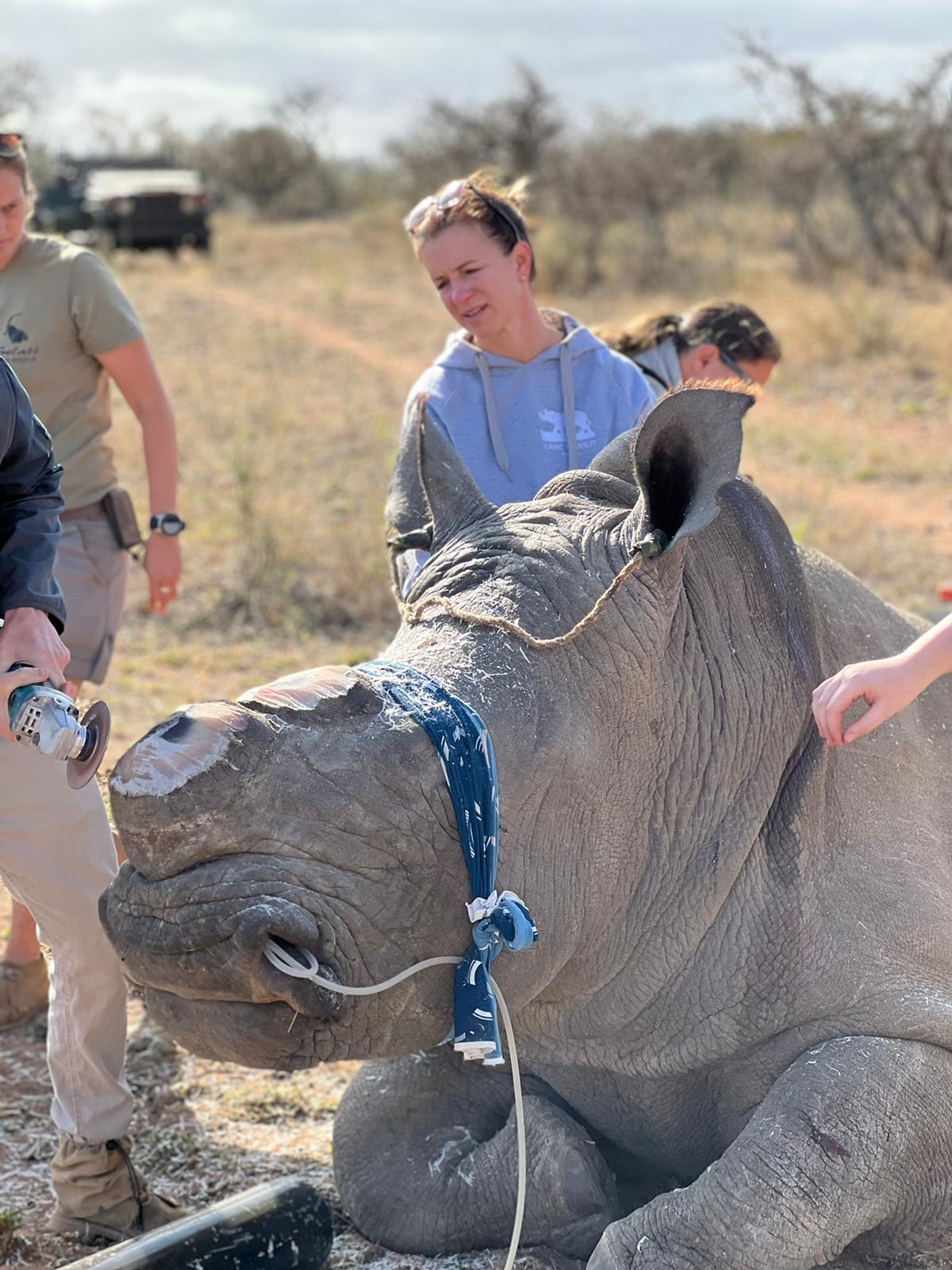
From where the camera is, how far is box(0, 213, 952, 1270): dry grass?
169 inches

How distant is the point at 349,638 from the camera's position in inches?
344

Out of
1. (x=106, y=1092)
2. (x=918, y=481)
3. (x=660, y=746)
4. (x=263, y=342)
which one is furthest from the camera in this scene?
(x=263, y=342)

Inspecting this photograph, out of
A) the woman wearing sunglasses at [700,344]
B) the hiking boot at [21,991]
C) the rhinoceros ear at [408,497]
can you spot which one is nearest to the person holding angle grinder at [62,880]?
the rhinoceros ear at [408,497]

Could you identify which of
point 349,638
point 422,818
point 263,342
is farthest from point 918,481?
point 422,818

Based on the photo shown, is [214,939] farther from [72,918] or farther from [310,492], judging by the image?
[310,492]

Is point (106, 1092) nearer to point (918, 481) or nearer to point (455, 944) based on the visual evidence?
point (455, 944)

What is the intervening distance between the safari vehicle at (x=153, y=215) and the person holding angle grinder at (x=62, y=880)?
2817 centimetres

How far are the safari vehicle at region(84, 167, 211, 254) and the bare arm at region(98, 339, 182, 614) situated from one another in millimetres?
26478

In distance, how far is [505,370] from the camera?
413 cm

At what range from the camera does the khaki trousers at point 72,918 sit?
3553 millimetres

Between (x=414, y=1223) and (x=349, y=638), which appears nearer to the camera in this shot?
(x=414, y=1223)

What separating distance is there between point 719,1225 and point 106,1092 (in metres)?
1.60

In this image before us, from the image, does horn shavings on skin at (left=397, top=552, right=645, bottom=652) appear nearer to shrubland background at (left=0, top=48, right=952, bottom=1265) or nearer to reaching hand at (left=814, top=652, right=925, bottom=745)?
reaching hand at (left=814, top=652, right=925, bottom=745)

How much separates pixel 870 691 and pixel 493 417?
1492 millimetres
